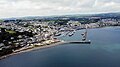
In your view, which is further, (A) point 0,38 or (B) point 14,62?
(A) point 0,38

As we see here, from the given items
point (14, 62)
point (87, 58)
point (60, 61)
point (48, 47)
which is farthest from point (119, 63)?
point (48, 47)

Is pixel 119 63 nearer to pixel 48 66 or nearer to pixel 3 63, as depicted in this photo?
pixel 48 66

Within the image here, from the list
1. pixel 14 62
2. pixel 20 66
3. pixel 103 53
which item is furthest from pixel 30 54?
pixel 103 53

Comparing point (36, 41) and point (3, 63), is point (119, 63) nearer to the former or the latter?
point (3, 63)

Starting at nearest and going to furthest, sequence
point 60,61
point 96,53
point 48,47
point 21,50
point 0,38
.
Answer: point 60,61
point 96,53
point 21,50
point 48,47
point 0,38

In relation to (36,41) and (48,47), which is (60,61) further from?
(36,41)

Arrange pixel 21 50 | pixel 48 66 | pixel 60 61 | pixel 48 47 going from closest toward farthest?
pixel 48 66 → pixel 60 61 → pixel 21 50 → pixel 48 47

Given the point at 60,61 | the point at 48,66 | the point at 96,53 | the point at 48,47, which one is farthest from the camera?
the point at 48,47

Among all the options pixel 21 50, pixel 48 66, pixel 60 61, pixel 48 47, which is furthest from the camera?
pixel 48 47

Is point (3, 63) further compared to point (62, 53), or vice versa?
point (62, 53)
